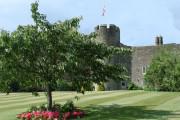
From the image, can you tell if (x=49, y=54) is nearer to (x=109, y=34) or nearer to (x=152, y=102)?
(x=152, y=102)

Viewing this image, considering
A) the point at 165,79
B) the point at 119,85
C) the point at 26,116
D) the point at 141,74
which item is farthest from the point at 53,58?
the point at 141,74

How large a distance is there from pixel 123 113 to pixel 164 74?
35436mm

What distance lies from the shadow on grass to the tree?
170cm

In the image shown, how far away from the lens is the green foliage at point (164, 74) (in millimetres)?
55906

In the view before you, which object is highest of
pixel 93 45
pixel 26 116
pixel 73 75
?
pixel 93 45

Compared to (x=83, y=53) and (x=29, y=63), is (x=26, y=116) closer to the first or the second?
(x=29, y=63)

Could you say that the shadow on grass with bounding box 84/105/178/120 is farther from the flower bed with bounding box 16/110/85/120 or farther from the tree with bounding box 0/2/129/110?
the tree with bounding box 0/2/129/110

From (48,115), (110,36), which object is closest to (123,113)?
(48,115)

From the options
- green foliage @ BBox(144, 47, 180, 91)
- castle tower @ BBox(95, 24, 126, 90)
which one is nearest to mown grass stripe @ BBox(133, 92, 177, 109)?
green foliage @ BBox(144, 47, 180, 91)

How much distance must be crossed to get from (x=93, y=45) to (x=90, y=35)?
641mm

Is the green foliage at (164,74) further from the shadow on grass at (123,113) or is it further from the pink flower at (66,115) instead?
the pink flower at (66,115)

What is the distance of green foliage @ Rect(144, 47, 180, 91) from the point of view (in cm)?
5591

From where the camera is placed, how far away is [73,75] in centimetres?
2408

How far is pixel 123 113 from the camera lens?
2388cm
